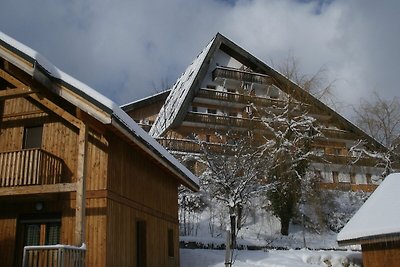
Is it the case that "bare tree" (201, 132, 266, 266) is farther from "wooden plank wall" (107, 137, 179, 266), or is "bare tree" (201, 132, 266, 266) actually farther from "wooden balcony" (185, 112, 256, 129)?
"wooden plank wall" (107, 137, 179, 266)

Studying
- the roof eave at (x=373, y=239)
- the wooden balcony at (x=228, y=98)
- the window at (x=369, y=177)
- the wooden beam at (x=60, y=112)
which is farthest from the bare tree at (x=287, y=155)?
the wooden beam at (x=60, y=112)

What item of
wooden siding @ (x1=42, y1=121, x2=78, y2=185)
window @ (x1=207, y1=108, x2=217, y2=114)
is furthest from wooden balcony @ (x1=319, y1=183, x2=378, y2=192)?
wooden siding @ (x1=42, y1=121, x2=78, y2=185)

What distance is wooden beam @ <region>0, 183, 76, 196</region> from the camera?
12977mm

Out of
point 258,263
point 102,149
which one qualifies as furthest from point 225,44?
point 102,149

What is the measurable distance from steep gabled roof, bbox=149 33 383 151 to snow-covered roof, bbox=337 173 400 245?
17668 mm

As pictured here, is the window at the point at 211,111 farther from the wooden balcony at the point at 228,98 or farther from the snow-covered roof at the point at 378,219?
the snow-covered roof at the point at 378,219

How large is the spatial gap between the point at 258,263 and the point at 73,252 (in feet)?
36.9

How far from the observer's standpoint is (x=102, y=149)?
14.0 m

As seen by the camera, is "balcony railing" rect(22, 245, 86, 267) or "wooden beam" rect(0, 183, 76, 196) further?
"wooden beam" rect(0, 183, 76, 196)

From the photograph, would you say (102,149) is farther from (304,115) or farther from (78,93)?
(304,115)

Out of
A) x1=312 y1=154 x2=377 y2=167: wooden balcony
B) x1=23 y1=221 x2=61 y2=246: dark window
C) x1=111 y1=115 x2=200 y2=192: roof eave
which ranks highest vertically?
x1=312 y1=154 x2=377 y2=167: wooden balcony

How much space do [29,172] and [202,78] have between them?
26.5m

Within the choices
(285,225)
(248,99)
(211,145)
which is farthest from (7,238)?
(248,99)

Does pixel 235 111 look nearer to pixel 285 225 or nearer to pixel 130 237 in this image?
pixel 285 225
